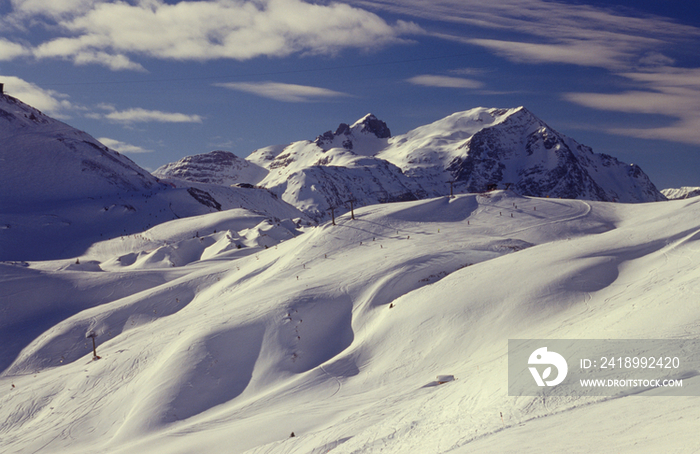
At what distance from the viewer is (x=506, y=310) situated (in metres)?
24.9

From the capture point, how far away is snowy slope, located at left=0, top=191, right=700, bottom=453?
51.7ft

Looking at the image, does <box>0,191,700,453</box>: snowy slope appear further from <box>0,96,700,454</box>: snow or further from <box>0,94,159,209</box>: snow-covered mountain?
<box>0,94,159,209</box>: snow-covered mountain

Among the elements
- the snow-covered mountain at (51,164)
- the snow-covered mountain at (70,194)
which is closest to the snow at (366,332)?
the snow-covered mountain at (70,194)

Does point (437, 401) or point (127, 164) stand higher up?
point (437, 401)

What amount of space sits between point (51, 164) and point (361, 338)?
86743 mm

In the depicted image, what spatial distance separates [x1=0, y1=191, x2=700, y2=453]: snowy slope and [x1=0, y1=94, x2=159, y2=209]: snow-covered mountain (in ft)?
159

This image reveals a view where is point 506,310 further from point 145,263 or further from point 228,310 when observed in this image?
point 145,263

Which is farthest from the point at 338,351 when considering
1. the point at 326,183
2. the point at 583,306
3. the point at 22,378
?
the point at 326,183

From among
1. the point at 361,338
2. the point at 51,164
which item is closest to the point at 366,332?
the point at 361,338

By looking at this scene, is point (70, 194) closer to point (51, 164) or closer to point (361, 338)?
point (51, 164)

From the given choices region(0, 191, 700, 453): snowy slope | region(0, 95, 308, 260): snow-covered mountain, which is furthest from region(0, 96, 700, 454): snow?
region(0, 95, 308, 260): snow-covered mountain

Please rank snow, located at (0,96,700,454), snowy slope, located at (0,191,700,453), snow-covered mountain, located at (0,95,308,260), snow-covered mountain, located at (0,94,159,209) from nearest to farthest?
snowy slope, located at (0,191,700,453)
snow, located at (0,96,700,454)
snow-covered mountain, located at (0,95,308,260)
snow-covered mountain, located at (0,94,159,209)

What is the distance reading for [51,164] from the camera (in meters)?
90.8

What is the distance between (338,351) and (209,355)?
7.22 meters
